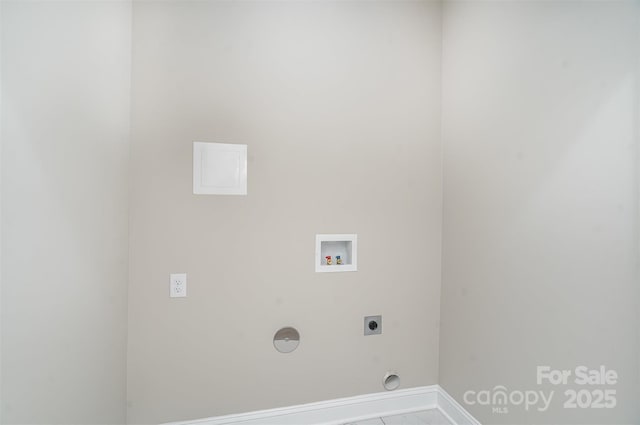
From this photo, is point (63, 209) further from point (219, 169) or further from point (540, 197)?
point (540, 197)

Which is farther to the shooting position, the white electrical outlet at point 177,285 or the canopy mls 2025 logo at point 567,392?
the white electrical outlet at point 177,285

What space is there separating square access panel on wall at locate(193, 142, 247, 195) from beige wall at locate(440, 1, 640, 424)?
1.26 metres

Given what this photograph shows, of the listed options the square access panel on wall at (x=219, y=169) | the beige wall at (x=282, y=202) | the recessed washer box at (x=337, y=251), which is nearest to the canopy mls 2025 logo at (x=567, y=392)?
the beige wall at (x=282, y=202)

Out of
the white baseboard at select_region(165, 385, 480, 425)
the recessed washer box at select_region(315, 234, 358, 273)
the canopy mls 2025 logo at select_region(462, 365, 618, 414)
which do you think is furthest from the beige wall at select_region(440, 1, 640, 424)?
the recessed washer box at select_region(315, 234, 358, 273)

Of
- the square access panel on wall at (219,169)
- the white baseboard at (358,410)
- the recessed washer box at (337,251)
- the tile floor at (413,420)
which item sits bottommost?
the tile floor at (413,420)

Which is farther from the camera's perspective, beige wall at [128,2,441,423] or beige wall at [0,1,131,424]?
beige wall at [128,2,441,423]

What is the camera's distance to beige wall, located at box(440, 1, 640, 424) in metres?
1.10

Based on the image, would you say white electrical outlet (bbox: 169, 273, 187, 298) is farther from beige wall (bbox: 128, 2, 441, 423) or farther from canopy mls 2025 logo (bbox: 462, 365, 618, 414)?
canopy mls 2025 logo (bbox: 462, 365, 618, 414)

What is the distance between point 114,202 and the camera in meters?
1.42

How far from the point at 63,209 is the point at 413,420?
2.07 meters

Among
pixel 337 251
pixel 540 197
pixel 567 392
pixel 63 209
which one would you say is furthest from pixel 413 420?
pixel 63 209

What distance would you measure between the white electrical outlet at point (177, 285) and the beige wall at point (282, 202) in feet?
0.11

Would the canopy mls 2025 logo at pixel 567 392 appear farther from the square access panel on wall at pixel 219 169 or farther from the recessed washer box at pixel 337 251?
the square access panel on wall at pixel 219 169

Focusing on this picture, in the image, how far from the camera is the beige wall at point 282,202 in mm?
1626
